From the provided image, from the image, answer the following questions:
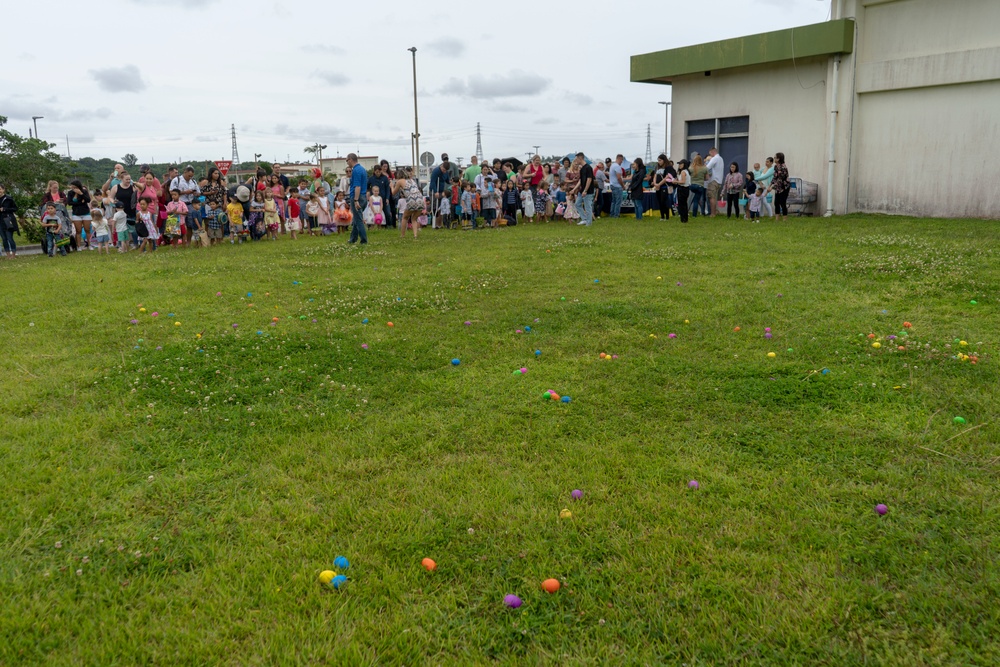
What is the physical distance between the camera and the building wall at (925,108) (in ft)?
55.1

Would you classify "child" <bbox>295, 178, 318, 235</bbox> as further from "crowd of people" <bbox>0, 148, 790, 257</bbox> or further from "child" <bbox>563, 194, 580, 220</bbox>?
"child" <bbox>563, 194, 580, 220</bbox>

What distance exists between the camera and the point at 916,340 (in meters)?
6.64

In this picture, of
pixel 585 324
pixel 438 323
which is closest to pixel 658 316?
pixel 585 324

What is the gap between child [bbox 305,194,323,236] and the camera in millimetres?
19156

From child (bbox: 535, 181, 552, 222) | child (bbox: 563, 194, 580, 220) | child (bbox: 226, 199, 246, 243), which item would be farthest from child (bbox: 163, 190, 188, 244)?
child (bbox: 563, 194, 580, 220)

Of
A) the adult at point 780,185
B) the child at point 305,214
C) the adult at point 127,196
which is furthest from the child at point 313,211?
the adult at point 780,185

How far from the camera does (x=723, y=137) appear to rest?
73.2 feet

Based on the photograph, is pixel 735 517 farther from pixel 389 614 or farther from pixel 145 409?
pixel 145 409

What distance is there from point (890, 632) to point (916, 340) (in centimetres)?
449

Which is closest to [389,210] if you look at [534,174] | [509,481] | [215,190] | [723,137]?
[534,174]

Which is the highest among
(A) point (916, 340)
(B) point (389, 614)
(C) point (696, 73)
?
(C) point (696, 73)

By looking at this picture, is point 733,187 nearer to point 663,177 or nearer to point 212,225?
point 663,177

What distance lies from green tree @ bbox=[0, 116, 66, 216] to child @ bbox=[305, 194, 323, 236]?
566 inches

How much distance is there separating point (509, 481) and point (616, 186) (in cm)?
1796
